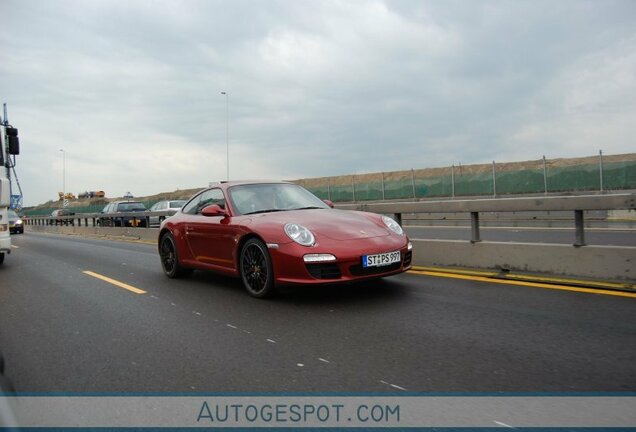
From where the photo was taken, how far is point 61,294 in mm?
6629

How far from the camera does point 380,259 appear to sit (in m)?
5.29

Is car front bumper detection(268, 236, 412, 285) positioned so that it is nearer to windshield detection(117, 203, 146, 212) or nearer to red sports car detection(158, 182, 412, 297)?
red sports car detection(158, 182, 412, 297)

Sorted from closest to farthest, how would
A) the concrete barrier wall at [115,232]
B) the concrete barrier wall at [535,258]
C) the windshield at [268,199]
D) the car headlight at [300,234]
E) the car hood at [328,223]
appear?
1. the car headlight at [300,234]
2. the car hood at [328,223]
3. the concrete barrier wall at [535,258]
4. the windshield at [268,199]
5. the concrete barrier wall at [115,232]

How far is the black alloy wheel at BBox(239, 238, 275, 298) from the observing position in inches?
215

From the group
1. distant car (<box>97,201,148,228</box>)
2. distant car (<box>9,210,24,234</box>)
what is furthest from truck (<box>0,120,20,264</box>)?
distant car (<box>9,210,24,234</box>)

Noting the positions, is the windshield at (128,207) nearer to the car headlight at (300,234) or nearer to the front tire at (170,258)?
the front tire at (170,258)

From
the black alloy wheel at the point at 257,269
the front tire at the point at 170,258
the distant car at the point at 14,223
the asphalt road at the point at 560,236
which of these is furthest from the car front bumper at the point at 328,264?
the distant car at the point at 14,223

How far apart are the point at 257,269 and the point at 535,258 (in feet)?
11.5

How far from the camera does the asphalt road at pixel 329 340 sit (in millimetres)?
3152

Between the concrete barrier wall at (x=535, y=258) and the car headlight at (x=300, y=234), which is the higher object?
the car headlight at (x=300, y=234)

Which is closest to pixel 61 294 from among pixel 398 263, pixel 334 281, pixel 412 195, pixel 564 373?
pixel 334 281

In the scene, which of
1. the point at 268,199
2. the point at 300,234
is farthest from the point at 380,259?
the point at 268,199

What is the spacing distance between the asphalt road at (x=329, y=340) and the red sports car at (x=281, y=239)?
34 cm

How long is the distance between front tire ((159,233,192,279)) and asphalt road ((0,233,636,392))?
42.5 inches
